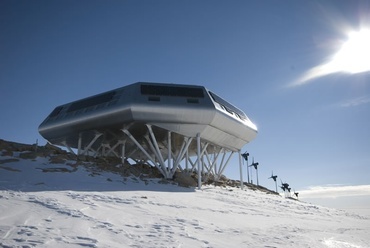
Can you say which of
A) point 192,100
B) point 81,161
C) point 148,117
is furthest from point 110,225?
point 192,100

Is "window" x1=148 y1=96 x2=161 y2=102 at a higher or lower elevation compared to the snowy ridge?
higher

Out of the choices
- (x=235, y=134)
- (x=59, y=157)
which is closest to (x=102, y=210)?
(x=59, y=157)

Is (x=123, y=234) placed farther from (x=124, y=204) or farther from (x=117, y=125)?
(x=117, y=125)

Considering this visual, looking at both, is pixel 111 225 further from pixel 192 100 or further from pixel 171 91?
pixel 171 91

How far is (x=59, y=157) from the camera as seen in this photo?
90.2 feet

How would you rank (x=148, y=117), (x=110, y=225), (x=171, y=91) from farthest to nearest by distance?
(x=171, y=91)
(x=148, y=117)
(x=110, y=225)

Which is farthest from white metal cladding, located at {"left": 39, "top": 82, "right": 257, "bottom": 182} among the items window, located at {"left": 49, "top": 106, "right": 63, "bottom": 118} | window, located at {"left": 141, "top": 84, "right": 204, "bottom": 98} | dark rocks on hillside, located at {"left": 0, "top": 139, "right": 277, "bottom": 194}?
dark rocks on hillside, located at {"left": 0, "top": 139, "right": 277, "bottom": 194}

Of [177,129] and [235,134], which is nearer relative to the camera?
[177,129]

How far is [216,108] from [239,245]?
25321mm

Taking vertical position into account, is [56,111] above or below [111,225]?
above

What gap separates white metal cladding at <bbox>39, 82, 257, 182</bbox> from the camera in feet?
109

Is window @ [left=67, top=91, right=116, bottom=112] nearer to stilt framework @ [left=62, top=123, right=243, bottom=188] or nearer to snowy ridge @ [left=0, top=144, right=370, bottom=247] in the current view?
stilt framework @ [left=62, top=123, right=243, bottom=188]

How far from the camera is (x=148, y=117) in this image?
3331 cm

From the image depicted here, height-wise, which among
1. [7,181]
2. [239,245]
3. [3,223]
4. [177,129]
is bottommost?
[239,245]
